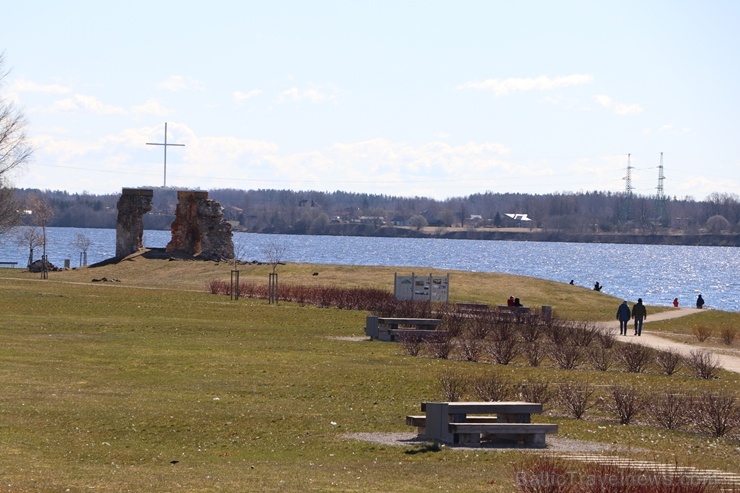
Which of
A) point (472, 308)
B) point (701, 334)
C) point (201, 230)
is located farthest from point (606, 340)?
point (201, 230)

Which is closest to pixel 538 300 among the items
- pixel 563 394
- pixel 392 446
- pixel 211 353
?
pixel 211 353

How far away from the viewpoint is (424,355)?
1123 inches

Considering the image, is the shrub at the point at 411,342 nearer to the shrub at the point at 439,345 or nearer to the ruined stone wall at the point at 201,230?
the shrub at the point at 439,345

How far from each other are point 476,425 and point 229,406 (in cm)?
485

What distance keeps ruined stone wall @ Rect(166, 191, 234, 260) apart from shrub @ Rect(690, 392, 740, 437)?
5146cm

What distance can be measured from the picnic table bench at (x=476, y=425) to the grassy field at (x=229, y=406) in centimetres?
55

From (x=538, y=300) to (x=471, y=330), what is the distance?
2093 cm

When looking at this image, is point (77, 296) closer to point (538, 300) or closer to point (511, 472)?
point (538, 300)

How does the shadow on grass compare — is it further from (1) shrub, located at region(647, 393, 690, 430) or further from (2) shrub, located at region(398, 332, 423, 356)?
(2) shrub, located at region(398, 332, 423, 356)

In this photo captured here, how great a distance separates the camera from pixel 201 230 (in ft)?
229

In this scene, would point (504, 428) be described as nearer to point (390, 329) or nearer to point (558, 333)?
point (390, 329)

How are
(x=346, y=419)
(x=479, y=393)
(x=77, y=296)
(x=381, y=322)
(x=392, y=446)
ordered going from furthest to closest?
(x=77, y=296) < (x=381, y=322) < (x=479, y=393) < (x=346, y=419) < (x=392, y=446)

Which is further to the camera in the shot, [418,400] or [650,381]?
[650,381]

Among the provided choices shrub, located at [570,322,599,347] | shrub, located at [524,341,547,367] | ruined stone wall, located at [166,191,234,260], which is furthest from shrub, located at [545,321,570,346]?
ruined stone wall, located at [166,191,234,260]
